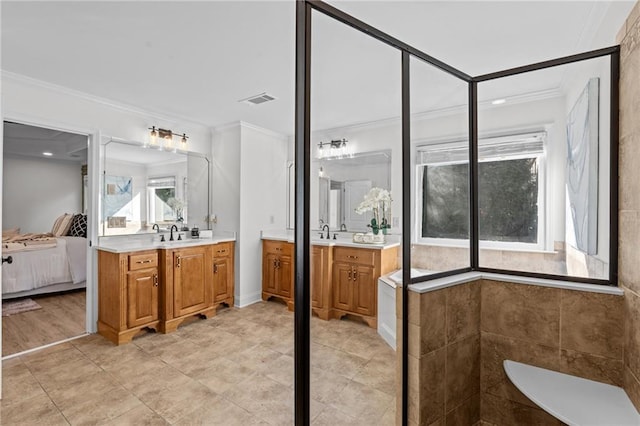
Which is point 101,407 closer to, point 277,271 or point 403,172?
point 277,271

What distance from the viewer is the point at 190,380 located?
2342 millimetres

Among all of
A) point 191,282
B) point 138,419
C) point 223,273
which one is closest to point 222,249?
point 223,273

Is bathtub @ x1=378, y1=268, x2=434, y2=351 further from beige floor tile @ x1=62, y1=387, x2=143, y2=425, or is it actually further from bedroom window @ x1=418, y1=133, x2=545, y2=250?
beige floor tile @ x1=62, y1=387, x2=143, y2=425

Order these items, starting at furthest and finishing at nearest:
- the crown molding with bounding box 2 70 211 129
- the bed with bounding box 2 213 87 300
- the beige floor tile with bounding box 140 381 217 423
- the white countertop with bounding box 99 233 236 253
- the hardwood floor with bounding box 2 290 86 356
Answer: the bed with bounding box 2 213 87 300, the white countertop with bounding box 99 233 236 253, the hardwood floor with bounding box 2 290 86 356, the crown molding with bounding box 2 70 211 129, the beige floor tile with bounding box 140 381 217 423

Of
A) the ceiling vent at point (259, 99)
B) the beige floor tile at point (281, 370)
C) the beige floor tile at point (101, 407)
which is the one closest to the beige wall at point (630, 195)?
the beige floor tile at point (281, 370)

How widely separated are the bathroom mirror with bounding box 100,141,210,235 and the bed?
2.03 m

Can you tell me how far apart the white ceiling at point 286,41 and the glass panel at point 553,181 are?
255 millimetres

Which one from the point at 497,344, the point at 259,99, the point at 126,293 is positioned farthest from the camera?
the point at 259,99

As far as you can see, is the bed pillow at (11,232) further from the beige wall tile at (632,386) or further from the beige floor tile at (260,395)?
the beige wall tile at (632,386)

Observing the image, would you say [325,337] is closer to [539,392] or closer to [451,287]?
[451,287]

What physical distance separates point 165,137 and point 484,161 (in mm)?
3541

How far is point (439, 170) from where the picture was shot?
183cm

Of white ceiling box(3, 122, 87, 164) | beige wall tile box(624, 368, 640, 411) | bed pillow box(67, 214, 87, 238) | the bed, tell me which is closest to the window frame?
beige wall tile box(624, 368, 640, 411)

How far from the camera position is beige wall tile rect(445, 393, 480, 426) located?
1.61 metres
